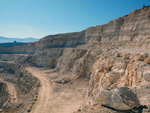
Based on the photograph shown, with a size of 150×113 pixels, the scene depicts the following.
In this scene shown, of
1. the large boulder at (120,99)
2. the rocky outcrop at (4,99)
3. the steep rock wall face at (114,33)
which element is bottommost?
the rocky outcrop at (4,99)

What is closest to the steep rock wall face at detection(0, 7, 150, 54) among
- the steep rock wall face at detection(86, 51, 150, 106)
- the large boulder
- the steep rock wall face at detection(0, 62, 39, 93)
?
the steep rock wall face at detection(86, 51, 150, 106)

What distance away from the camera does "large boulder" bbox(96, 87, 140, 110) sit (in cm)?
527

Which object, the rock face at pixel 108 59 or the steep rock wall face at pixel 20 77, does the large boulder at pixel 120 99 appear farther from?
the steep rock wall face at pixel 20 77

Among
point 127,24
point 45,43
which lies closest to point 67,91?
point 127,24

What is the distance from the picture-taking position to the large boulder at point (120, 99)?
5266mm

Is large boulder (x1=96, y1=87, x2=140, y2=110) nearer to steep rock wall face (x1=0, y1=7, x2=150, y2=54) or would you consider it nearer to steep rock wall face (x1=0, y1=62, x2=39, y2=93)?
steep rock wall face (x1=0, y1=62, x2=39, y2=93)

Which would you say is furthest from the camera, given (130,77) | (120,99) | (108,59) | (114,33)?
(114,33)

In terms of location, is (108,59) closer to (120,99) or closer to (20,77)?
(120,99)

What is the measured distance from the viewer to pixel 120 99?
17.5 feet

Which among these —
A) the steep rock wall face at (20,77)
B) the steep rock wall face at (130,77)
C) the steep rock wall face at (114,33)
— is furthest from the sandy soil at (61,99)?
the steep rock wall face at (114,33)

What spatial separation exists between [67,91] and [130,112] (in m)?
13.8

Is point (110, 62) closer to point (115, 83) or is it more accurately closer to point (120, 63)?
point (120, 63)

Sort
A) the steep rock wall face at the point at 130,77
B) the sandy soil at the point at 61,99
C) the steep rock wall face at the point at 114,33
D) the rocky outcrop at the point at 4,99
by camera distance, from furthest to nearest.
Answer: the steep rock wall face at the point at 114,33 < the rocky outcrop at the point at 4,99 < the sandy soil at the point at 61,99 < the steep rock wall face at the point at 130,77

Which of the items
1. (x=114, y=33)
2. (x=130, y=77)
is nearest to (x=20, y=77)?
(x=114, y=33)
